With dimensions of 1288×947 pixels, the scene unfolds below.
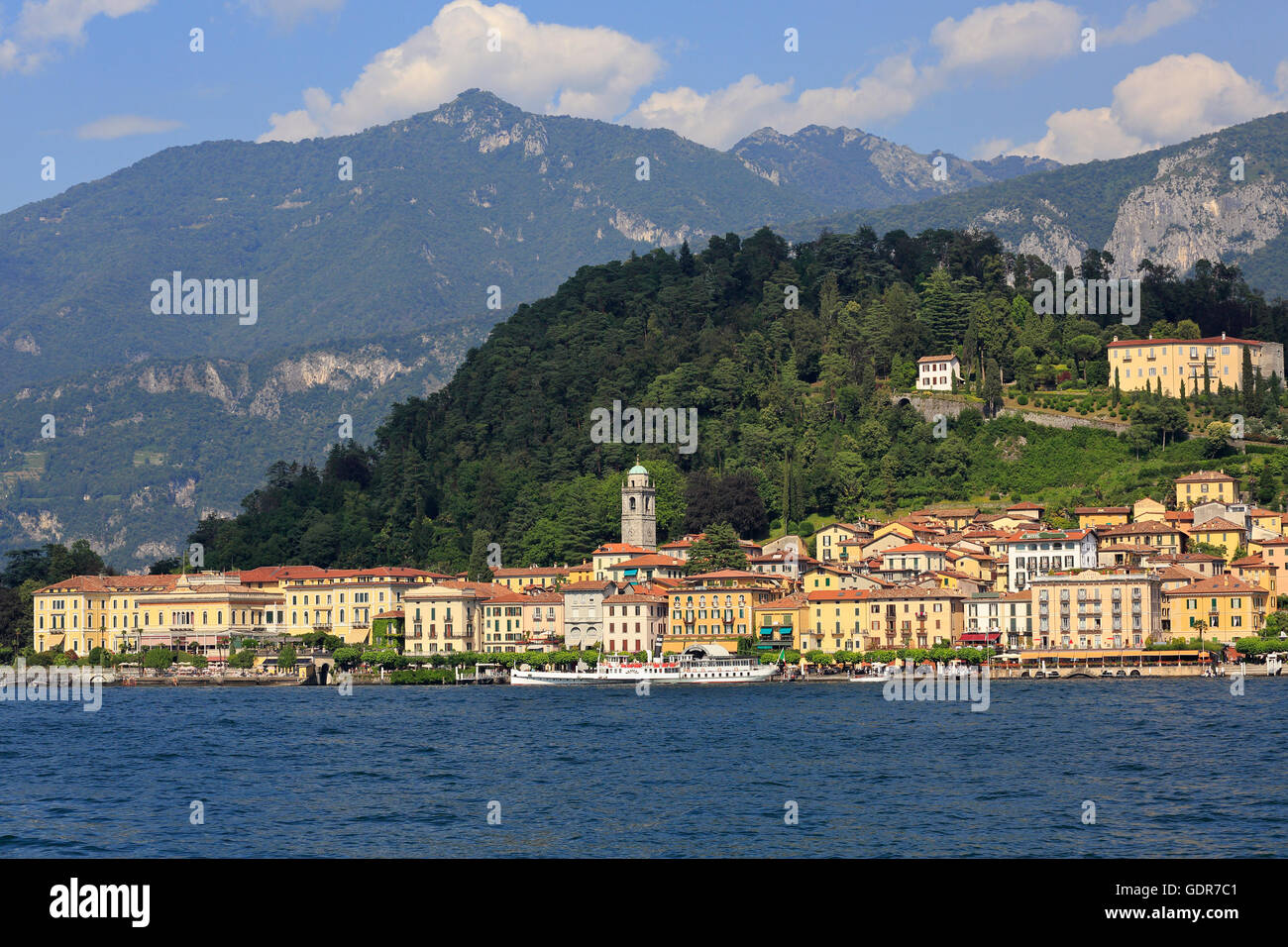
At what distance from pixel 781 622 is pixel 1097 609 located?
20080 millimetres

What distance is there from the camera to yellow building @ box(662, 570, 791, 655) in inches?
4432

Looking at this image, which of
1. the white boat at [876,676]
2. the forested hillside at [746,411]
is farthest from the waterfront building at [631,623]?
the forested hillside at [746,411]

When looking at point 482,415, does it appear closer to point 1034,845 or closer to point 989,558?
point 989,558

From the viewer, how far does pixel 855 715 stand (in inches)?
2891

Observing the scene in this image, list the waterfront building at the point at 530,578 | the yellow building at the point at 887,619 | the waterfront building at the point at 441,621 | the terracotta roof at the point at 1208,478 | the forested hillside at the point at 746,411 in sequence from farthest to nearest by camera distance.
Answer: the forested hillside at the point at 746,411, the waterfront building at the point at 530,578, the waterfront building at the point at 441,621, the terracotta roof at the point at 1208,478, the yellow building at the point at 887,619

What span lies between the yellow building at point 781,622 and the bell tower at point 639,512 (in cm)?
2060

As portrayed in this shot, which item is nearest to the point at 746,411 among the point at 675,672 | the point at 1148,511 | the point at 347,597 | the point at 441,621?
the point at 441,621

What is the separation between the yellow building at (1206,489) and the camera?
11781 cm

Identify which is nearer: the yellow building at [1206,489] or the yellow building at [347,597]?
the yellow building at [1206,489]

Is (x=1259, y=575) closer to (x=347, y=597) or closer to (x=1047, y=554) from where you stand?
(x=1047, y=554)

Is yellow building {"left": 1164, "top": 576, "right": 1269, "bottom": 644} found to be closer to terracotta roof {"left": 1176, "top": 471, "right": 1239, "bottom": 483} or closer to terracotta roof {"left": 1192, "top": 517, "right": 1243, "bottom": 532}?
terracotta roof {"left": 1192, "top": 517, "right": 1243, "bottom": 532}

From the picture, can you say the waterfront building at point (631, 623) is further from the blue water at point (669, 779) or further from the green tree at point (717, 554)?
the blue water at point (669, 779)

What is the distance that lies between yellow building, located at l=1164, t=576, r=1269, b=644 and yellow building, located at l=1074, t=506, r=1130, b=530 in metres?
14.1
